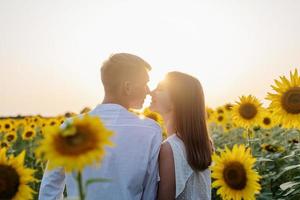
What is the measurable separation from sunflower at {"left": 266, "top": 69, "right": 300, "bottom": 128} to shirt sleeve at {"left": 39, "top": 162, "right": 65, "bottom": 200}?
2484 millimetres

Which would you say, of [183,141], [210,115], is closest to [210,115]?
[210,115]

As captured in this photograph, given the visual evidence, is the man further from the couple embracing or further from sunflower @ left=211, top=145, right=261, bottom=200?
sunflower @ left=211, top=145, right=261, bottom=200

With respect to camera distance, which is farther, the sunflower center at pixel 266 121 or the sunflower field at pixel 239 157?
the sunflower center at pixel 266 121

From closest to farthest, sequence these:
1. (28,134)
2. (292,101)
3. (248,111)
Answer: (292,101), (248,111), (28,134)

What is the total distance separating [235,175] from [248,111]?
361 centimetres

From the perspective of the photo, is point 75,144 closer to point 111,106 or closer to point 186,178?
point 111,106

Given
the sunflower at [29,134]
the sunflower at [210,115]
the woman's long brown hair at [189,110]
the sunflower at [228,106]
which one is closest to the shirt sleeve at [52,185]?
the woman's long brown hair at [189,110]

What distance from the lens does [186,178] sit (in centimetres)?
375

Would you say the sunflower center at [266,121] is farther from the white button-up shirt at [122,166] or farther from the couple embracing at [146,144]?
the white button-up shirt at [122,166]

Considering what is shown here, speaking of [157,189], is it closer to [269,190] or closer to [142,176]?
[142,176]

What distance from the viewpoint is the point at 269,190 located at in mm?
5641

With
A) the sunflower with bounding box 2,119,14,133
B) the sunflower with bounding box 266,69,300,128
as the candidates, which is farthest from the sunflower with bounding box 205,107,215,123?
the sunflower with bounding box 266,69,300,128

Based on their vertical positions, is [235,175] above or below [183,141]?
below

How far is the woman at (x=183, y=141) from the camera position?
3637 mm
